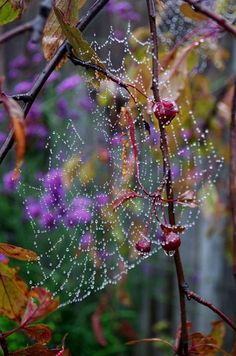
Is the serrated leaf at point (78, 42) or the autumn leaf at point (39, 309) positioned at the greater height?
the serrated leaf at point (78, 42)

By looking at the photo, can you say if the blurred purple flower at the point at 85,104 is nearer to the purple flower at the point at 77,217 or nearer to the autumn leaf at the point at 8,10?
the purple flower at the point at 77,217

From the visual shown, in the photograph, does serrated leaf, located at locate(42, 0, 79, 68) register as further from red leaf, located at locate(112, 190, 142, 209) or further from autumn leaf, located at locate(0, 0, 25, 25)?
red leaf, located at locate(112, 190, 142, 209)

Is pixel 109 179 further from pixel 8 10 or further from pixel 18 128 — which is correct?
pixel 18 128

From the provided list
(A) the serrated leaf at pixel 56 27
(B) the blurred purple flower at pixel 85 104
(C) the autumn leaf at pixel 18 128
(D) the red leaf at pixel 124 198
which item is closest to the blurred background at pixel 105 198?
(B) the blurred purple flower at pixel 85 104

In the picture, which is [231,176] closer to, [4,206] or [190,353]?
[190,353]

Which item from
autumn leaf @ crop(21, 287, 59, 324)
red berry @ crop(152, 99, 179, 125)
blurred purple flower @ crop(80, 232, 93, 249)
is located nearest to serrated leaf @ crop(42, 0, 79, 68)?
red berry @ crop(152, 99, 179, 125)

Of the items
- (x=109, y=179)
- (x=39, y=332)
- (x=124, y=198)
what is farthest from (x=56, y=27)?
(x=109, y=179)

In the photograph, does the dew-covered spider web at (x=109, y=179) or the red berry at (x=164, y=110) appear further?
the dew-covered spider web at (x=109, y=179)
